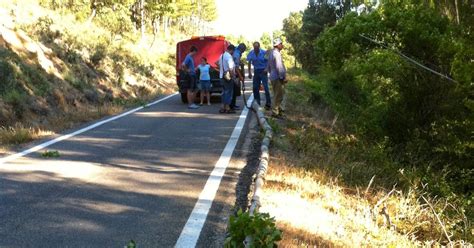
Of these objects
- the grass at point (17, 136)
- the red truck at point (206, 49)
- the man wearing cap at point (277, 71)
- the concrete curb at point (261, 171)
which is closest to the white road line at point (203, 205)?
the concrete curb at point (261, 171)

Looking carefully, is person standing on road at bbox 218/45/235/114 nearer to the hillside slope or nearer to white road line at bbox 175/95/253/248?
the hillside slope

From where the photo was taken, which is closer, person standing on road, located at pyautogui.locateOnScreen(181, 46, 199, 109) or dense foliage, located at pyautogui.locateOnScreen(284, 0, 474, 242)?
dense foliage, located at pyautogui.locateOnScreen(284, 0, 474, 242)

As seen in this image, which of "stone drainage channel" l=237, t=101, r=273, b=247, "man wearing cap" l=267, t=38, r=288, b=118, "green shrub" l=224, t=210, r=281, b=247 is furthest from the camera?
"man wearing cap" l=267, t=38, r=288, b=118

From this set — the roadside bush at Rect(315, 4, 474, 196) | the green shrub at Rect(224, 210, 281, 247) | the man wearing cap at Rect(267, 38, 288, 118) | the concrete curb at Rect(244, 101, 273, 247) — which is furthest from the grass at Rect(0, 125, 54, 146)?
the roadside bush at Rect(315, 4, 474, 196)

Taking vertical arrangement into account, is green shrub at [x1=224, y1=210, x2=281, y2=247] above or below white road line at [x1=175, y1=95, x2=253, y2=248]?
above

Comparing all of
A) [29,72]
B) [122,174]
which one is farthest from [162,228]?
[29,72]

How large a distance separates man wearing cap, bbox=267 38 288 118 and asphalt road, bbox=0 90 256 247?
2153mm

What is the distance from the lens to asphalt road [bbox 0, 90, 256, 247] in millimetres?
4609

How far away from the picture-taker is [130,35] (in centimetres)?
3678

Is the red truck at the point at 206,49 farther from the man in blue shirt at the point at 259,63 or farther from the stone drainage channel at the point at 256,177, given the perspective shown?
the stone drainage channel at the point at 256,177

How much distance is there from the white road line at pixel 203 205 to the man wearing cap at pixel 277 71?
352 cm

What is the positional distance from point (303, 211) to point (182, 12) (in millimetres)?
46622

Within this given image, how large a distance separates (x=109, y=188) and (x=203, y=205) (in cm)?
136

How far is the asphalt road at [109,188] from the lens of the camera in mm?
4609
